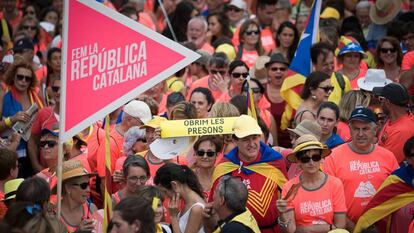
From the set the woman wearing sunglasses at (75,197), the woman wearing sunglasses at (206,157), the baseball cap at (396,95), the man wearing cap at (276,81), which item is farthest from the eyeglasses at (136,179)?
the man wearing cap at (276,81)

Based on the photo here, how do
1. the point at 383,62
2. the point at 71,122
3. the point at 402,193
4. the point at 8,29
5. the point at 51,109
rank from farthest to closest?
the point at 8,29, the point at 383,62, the point at 51,109, the point at 402,193, the point at 71,122

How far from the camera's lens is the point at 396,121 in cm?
1097

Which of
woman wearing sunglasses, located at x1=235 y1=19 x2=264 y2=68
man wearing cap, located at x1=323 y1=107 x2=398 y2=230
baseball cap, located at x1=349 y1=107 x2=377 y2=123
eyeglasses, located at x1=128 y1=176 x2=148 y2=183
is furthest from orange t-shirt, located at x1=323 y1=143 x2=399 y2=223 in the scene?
woman wearing sunglasses, located at x1=235 y1=19 x2=264 y2=68

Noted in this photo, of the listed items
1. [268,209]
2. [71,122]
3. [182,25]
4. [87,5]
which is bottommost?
[268,209]

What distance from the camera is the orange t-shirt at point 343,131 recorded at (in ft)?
37.7

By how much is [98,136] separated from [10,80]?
2.11m

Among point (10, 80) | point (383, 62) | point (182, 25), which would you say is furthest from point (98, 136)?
point (182, 25)

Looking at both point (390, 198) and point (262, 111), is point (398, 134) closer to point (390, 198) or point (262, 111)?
point (390, 198)

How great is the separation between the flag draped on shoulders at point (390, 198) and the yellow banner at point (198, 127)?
143 centimetres

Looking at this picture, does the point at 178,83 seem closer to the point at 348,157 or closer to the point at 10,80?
the point at 10,80

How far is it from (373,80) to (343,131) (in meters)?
1.27

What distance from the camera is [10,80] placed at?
43.0ft

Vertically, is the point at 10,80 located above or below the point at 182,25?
below

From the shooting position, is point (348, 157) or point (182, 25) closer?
point (348, 157)
